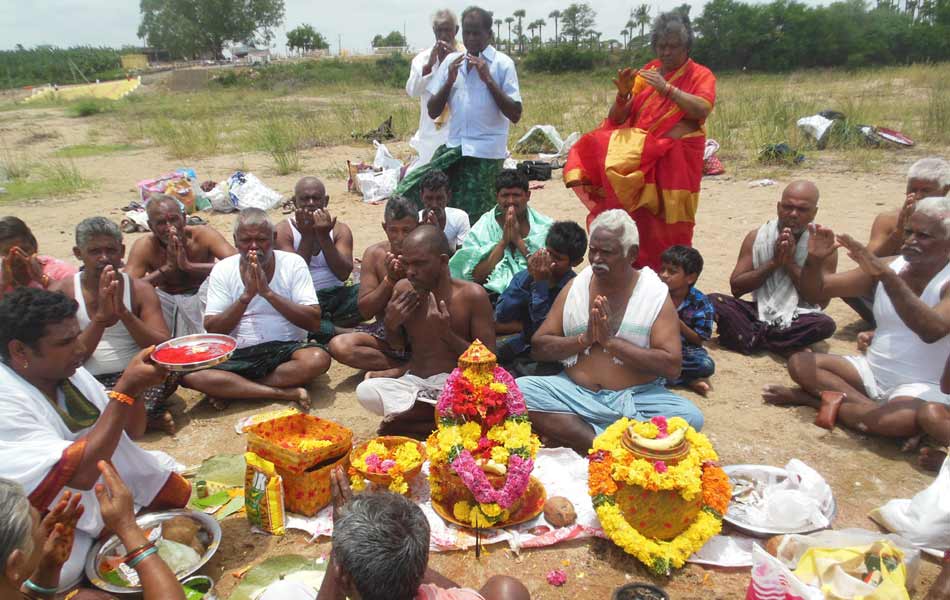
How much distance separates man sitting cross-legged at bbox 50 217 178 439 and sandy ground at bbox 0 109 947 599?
1.18 ft

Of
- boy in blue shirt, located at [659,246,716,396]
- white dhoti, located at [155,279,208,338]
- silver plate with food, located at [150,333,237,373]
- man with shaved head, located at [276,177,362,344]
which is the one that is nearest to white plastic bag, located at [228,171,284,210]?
man with shaved head, located at [276,177,362,344]

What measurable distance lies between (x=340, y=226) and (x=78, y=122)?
883 inches

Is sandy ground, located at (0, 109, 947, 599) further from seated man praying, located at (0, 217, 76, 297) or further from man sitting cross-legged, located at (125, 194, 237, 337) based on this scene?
seated man praying, located at (0, 217, 76, 297)

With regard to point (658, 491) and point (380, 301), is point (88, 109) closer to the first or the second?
point (380, 301)

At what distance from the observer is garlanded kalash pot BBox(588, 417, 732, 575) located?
10.1 feet

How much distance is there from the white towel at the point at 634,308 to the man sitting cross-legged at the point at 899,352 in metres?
1.24

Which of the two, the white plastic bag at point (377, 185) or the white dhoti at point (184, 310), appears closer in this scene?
the white dhoti at point (184, 310)

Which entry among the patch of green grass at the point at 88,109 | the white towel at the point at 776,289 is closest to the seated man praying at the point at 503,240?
the white towel at the point at 776,289

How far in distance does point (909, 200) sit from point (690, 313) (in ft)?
6.38

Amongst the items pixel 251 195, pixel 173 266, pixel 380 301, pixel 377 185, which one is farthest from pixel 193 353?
pixel 377 185

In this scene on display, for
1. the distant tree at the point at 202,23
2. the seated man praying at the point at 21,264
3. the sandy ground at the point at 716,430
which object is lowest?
the sandy ground at the point at 716,430

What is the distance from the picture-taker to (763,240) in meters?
5.53

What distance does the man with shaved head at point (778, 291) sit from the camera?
5.27 meters

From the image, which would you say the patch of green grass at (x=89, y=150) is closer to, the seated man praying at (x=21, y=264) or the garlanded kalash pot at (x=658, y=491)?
the seated man praying at (x=21, y=264)
